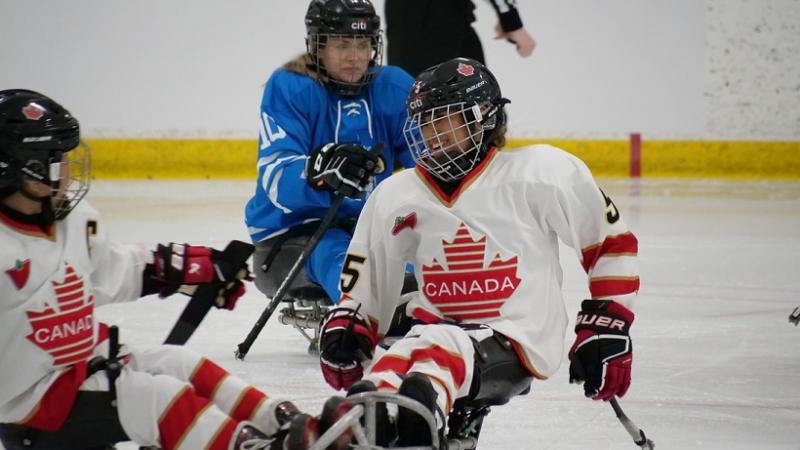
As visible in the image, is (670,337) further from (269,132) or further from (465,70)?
(465,70)

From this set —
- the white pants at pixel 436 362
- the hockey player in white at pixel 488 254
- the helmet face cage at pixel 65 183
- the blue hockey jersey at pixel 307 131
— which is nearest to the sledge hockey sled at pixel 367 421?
the white pants at pixel 436 362

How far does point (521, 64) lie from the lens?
8031 millimetres

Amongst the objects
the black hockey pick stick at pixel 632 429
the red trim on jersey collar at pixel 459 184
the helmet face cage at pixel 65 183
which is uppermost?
the helmet face cage at pixel 65 183

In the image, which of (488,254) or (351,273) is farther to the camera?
(351,273)

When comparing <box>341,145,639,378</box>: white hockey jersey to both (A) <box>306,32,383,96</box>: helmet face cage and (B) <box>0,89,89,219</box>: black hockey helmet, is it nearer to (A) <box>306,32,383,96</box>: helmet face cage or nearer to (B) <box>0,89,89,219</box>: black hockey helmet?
(B) <box>0,89,89,219</box>: black hockey helmet

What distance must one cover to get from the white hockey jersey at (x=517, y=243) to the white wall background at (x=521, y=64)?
588cm

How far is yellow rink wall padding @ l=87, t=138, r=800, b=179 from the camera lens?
7.98 metres

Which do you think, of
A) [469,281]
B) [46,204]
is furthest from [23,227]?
[469,281]

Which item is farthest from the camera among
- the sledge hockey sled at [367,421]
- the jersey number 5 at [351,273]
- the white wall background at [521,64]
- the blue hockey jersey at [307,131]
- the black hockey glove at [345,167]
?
the white wall background at [521,64]

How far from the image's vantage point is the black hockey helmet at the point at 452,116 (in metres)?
2.16

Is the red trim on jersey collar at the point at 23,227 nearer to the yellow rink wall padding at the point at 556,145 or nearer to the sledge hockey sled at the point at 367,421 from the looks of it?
the sledge hockey sled at the point at 367,421

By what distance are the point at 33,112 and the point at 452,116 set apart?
0.71m

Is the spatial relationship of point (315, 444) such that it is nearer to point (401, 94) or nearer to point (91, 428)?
point (91, 428)

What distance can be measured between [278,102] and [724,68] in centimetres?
517
